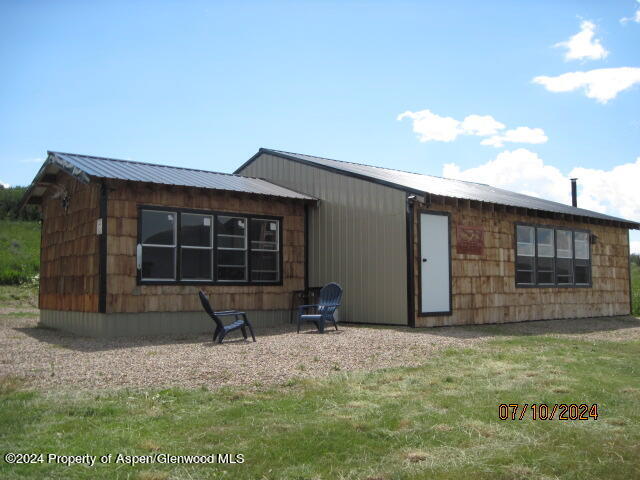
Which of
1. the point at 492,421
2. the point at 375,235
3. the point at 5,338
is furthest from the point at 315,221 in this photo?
the point at 492,421

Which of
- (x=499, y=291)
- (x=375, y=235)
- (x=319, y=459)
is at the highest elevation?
(x=375, y=235)

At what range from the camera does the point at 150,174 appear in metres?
12.1

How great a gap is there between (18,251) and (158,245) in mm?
16332

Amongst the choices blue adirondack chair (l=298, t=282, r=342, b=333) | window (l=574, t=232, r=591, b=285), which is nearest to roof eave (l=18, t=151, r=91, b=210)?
blue adirondack chair (l=298, t=282, r=342, b=333)

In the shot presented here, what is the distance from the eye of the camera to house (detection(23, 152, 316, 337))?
11.2 meters

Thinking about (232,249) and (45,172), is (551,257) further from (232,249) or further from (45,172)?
(45,172)

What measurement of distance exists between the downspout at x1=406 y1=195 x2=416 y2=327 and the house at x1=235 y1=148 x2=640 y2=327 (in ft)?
0.06

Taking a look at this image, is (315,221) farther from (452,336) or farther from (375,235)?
(452,336)

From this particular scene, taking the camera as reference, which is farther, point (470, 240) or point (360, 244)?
point (470, 240)

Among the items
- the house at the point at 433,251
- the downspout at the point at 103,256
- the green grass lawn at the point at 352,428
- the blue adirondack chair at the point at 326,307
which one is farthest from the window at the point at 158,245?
the green grass lawn at the point at 352,428

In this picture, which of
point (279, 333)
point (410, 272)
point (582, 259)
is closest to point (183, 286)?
point (279, 333)

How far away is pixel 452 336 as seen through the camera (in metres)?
10.8

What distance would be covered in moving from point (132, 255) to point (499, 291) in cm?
800

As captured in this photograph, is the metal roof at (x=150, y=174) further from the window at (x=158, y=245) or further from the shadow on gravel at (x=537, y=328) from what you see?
the shadow on gravel at (x=537, y=328)
